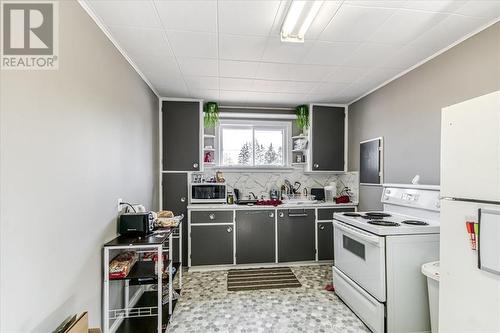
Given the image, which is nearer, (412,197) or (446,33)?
(446,33)

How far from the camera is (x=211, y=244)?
3445 millimetres

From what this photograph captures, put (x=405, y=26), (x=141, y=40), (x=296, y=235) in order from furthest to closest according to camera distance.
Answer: (x=296, y=235) → (x=141, y=40) → (x=405, y=26)

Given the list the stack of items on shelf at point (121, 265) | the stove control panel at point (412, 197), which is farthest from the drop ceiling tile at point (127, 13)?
the stove control panel at point (412, 197)

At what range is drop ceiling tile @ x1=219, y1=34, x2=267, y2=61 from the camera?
202 centimetres

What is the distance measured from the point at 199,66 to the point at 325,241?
2.96 meters

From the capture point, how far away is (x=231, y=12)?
66.4 inches

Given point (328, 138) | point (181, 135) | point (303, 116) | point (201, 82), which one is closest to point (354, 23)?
point (201, 82)

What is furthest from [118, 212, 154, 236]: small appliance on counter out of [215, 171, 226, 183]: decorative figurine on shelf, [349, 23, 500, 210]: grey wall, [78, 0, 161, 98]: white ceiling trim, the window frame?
[349, 23, 500, 210]: grey wall

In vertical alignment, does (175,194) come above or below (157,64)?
below

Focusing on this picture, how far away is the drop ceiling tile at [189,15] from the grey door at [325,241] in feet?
9.79

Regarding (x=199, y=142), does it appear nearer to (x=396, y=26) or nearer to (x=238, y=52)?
(x=238, y=52)

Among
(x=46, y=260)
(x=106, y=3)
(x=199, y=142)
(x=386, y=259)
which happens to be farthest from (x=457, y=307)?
(x=199, y=142)

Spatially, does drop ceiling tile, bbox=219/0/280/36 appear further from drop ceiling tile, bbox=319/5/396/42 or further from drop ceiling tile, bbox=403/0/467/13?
drop ceiling tile, bbox=403/0/467/13

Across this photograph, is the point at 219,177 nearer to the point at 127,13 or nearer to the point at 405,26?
the point at 127,13
